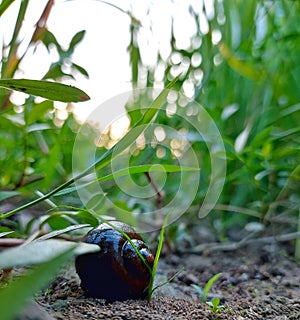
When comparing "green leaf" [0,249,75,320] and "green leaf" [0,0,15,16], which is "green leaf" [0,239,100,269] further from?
"green leaf" [0,0,15,16]

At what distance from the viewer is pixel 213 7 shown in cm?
113

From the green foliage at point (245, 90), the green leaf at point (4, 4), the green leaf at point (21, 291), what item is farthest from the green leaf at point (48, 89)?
the green foliage at point (245, 90)

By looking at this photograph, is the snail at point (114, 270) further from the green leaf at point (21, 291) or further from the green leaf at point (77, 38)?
the green leaf at point (77, 38)

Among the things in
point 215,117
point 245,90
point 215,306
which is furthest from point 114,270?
point 245,90

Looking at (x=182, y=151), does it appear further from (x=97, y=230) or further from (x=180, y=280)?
(x=97, y=230)

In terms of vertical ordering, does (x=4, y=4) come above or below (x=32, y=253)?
above

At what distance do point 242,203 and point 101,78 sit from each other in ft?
1.51

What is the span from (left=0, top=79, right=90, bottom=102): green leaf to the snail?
16cm

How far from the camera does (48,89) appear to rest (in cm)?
51

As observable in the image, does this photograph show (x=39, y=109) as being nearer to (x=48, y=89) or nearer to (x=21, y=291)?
(x=48, y=89)

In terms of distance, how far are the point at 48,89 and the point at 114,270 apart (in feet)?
0.73

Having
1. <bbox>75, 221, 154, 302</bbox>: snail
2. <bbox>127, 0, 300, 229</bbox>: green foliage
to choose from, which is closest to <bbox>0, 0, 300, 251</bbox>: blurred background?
<bbox>127, 0, 300, 229</bbox>: green foliage

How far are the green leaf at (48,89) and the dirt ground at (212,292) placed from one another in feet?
0.74

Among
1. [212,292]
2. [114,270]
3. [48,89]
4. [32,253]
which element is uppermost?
[48,89]
